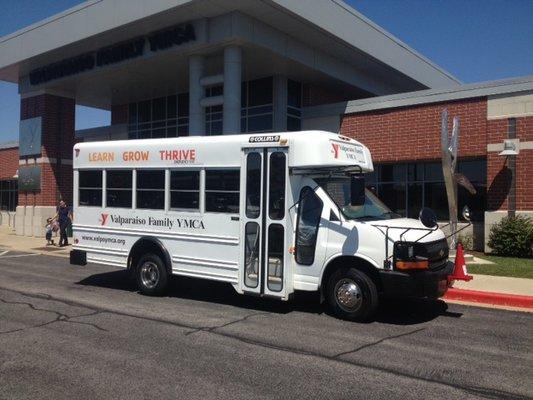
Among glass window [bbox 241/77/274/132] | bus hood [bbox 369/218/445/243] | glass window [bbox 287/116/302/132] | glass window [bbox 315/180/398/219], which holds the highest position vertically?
glass window [bbox 241/77/274/132]

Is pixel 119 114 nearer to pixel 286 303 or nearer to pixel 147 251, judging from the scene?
pixel 147 251

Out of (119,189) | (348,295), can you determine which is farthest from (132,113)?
(348,295)

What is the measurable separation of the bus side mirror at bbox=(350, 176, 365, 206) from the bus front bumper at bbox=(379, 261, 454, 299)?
1.12 metres

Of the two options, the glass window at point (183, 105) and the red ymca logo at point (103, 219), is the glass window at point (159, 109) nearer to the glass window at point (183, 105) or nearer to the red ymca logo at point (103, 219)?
the glass window at point (183, 105)

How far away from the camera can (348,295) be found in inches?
318

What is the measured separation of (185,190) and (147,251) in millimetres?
1539

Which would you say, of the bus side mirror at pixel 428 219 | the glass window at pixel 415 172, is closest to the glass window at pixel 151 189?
the bus side mirror at pixel 428 219

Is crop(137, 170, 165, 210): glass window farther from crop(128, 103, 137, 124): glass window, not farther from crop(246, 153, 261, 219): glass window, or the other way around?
crop(128, 103, 137, 124): glass window

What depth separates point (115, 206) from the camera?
1063cm

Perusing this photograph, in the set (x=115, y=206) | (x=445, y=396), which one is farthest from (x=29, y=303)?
(x=445, y=396)

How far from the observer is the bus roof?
27.5 ft

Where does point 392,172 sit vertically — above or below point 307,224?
above

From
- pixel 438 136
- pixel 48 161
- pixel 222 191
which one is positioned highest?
pixel 438 136

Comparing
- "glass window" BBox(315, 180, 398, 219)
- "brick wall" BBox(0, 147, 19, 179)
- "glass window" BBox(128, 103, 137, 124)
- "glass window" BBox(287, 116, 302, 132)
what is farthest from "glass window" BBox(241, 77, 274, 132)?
"brick wall" BBox(0, 147, 19, 179)
